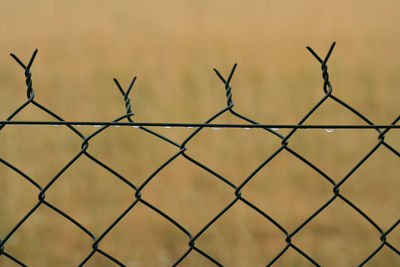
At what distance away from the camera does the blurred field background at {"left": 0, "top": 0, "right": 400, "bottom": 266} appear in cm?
225

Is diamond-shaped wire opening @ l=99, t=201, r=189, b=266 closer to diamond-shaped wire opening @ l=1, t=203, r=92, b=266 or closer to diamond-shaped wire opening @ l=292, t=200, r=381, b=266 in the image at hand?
diamond-shaped wire opening @ l=1, t=203, r=92, b=266

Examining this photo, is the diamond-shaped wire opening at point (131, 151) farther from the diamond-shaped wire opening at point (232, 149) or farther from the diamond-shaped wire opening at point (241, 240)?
the diamond-shaped wire opening at point (241, 240)

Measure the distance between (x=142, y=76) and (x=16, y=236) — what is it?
2435 millimetres

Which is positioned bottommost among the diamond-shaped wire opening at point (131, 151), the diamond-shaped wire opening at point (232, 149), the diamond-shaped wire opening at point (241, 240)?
the diamond-shaped wire opening at point (241, 240)

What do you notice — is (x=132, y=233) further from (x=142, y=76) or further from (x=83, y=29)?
(x=83, y=29)

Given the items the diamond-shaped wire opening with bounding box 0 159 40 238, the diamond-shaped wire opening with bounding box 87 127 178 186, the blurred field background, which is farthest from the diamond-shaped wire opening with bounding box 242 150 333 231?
the diamond-shaped wire opening with bounding box 0 159 40 238

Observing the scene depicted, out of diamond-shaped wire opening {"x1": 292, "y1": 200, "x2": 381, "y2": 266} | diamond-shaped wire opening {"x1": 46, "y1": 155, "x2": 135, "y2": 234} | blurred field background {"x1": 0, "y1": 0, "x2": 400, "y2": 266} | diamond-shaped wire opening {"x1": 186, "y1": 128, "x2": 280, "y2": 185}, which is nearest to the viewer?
diamond-shaped wire opening {"x1": 292, "y1": 200, "x2": 381, "y2": 266}

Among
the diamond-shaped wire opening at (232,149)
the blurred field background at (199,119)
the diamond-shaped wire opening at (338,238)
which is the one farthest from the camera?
the diamond-shaped wire opening at (232,149)

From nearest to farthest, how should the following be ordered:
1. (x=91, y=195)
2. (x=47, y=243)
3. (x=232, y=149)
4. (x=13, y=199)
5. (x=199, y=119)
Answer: (x=47, y=243)
(x=13, y=199)
(x=91, y=195)
(x=232, y=149)
(x=199, y=119)

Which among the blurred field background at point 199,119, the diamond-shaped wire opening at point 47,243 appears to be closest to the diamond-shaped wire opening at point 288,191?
the blurred field background at point 199,119

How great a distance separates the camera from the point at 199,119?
3592 mm

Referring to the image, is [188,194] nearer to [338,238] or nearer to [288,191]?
[288,191]

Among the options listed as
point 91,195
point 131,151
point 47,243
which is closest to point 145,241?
point 47,243

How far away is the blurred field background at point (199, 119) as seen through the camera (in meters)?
2.25
